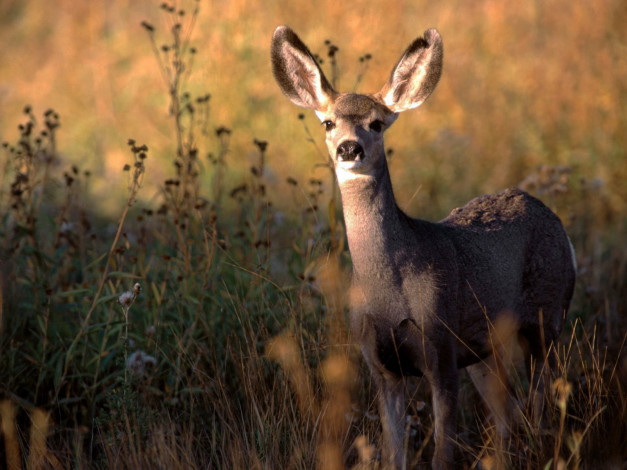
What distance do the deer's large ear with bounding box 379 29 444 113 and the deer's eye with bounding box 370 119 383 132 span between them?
0.83ft

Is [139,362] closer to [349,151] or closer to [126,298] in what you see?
[126,298]

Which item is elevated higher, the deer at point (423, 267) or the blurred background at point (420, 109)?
the blurred background at point (420, 109)

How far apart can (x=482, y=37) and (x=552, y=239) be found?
22.3 feet

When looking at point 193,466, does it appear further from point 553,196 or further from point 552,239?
point 553,196

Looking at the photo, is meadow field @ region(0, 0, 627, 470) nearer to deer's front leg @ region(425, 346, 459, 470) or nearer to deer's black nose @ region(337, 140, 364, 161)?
deer's front leg @ region(425, 346, 459, 470)

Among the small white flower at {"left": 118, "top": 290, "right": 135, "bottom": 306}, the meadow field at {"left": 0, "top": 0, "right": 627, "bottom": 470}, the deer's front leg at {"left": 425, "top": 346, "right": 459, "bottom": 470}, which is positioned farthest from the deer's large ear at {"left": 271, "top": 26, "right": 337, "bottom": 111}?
the deer's front leg at {"left": 425, "top": 346, "right": 459, "bottom": 470}

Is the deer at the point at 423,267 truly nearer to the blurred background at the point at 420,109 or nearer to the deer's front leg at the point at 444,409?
the deer's front leg at the point at 444,409

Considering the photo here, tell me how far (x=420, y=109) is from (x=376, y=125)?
5.93 metres

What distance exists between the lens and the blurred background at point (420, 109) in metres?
8.70

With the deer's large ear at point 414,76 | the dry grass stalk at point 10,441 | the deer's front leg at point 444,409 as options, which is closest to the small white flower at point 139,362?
the dry grass stalk at point 10,441

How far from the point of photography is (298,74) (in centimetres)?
427

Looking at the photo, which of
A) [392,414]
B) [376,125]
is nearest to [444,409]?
[392,414]

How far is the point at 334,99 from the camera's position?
4164 mm

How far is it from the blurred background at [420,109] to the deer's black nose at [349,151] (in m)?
3.95
